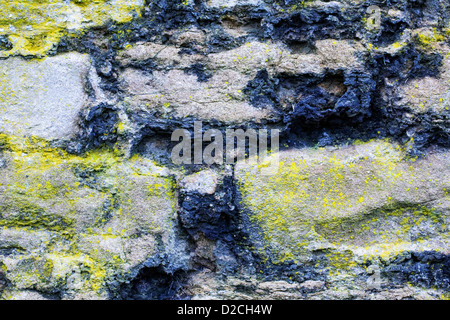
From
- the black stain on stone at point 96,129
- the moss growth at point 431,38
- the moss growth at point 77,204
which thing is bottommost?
the moss growth at point 77,204

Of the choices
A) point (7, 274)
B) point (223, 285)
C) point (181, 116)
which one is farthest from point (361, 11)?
point (7, 274)

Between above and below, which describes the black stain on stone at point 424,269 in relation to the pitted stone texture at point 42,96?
below

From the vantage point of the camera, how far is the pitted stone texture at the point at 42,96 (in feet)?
3.52

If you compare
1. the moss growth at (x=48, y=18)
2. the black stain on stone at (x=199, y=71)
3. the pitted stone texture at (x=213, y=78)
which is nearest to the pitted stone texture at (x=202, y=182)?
the pitted stone texture at (x=213, y=78)

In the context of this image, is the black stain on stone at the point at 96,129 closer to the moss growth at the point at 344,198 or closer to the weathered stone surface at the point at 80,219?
the weathered stone surface at the point at 80,219

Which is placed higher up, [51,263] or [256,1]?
[256,1]

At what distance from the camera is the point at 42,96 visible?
1.09 m

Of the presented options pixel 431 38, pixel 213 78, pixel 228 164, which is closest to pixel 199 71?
pixel 213 78

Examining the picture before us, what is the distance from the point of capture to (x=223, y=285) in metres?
1.06

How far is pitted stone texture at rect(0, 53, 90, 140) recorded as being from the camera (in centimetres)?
107

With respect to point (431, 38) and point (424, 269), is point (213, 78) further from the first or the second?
point (424, 269)

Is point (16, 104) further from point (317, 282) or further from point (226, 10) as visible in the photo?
point (317, 282)

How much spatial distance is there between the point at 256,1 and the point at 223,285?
0.89 m

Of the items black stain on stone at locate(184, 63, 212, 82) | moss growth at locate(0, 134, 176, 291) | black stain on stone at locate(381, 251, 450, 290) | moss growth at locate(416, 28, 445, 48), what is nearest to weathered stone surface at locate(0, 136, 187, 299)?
moss growth at locate(0, 134, 176, 291)
